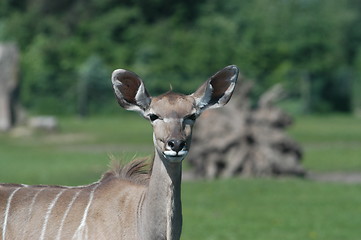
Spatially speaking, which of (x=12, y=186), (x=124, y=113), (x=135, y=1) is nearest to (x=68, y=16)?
(x=135, y=1)

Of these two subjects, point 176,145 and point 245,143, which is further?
point 245,143

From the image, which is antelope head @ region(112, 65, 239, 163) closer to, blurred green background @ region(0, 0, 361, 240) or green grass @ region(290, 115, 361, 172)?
blurred green background @ region(0, 0, 361, 240)

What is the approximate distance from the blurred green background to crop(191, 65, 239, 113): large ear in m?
10.1

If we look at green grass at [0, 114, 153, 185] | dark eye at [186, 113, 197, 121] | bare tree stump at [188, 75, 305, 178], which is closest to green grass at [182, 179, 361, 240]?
bare tree stump at [188, 75, 305, 178]

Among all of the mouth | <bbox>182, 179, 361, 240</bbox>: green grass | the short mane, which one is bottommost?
<bbox>182, 179, 361, 240</bbox>: green grass

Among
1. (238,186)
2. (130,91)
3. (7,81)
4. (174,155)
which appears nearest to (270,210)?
(238,186)

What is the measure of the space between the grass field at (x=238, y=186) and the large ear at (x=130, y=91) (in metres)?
0.64

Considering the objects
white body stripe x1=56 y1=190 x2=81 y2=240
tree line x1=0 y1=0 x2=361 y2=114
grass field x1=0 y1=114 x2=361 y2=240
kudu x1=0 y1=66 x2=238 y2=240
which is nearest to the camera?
kudu x1=0 y1=66 x2=238 y2=240

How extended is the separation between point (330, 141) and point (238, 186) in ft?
29.1

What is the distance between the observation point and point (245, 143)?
14852mm

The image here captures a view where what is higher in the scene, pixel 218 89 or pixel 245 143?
pixel 218 89

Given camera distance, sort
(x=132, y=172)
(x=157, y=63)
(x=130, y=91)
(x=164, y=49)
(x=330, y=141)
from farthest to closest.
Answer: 1. (x=164, y=49)
2. (x=157, y=63)
3. (x=330, y=141)
4. (x=132, y=172)
5. (x=130, y=91)

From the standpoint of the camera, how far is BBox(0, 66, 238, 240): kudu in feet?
14.7

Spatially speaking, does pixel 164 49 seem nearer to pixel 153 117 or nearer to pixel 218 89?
pixel 218 89
